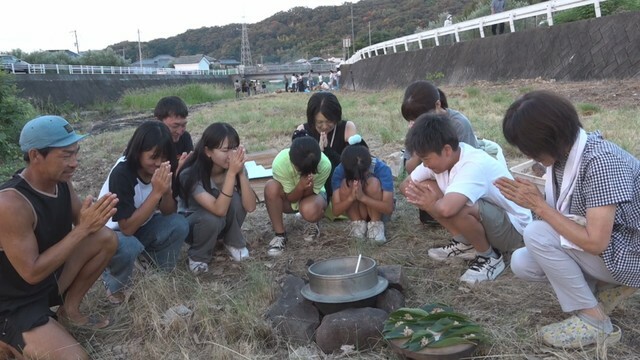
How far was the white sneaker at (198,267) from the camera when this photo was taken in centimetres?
369

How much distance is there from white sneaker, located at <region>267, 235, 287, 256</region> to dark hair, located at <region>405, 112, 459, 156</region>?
54.2 inches

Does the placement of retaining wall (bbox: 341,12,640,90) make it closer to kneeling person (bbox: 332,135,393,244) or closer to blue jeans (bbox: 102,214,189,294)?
kneeling person (bbox: 332,135,393,244)

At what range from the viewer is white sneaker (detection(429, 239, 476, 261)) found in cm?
350

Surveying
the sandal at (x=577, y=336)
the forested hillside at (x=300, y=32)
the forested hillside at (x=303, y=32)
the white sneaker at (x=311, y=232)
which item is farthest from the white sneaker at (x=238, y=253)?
the forested hillside at (x=300, y=32)

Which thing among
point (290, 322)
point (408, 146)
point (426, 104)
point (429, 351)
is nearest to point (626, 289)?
point (429, 351)

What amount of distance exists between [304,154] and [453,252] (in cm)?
119

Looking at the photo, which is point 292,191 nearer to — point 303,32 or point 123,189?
point 123,189

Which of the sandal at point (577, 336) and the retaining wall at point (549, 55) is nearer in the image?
the sandal at point (577, 336)

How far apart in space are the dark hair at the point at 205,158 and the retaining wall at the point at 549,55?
26.9 feet

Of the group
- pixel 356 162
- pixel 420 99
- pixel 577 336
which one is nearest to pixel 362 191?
pixel 356 162

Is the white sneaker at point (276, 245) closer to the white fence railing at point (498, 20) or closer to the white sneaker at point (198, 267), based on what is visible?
the white sneaker at point (198, 267)

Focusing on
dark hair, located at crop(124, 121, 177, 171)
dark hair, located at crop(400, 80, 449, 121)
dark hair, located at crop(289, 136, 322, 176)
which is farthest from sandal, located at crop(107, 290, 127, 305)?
dark hair, located at crop(400, 80, 449, 121)

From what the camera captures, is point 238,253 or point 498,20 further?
point 498,20

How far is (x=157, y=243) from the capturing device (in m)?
3.51
